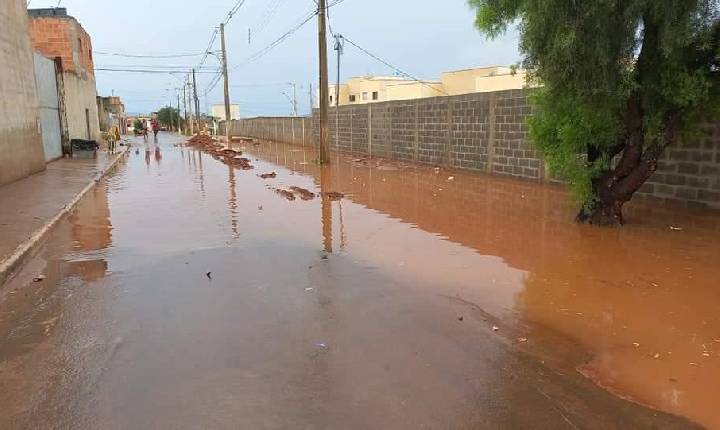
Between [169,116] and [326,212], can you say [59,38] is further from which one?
[169,116]

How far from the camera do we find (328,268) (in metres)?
6.62

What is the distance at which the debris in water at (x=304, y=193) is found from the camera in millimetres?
12945

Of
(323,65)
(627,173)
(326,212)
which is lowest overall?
(326,212)

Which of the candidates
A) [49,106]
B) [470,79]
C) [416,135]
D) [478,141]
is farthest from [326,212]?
[470,79]

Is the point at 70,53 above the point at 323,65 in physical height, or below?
above

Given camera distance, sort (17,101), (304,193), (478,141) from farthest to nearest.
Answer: (478,141) → (17,101) → (304,193)

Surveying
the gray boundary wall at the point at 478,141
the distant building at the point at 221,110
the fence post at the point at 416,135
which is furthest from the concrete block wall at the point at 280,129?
the distant building at the point at 221,110

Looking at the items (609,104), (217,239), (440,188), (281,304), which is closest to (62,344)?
(281,304)

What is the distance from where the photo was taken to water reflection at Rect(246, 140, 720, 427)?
3881 millimetres

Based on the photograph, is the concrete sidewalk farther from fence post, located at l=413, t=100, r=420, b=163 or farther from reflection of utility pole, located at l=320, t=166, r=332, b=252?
fence post, located at l=413, t=100, r=420, b=163

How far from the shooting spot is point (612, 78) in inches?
276

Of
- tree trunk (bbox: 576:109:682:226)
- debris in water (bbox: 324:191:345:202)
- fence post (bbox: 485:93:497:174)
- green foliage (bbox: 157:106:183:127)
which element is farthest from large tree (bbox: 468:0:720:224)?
green foliage (bbox: 157:106:183:127)

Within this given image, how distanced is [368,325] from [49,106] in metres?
22.4

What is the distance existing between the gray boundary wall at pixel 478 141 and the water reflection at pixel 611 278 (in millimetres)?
639
